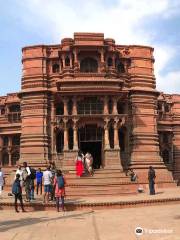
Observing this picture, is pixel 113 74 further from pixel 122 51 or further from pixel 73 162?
pixel 73 162

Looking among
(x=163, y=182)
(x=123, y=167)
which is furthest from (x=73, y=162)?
(x=163, y=182)

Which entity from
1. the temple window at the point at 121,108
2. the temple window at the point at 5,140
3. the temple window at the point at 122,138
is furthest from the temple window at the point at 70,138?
the temple window at the point at 5,140

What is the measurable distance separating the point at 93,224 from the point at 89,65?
2158cm

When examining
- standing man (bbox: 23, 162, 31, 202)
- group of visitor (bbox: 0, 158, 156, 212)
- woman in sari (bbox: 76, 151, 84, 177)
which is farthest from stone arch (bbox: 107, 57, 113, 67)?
standing man (bbox: 23, 162, 31, 202)

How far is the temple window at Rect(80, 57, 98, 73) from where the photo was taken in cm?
3591

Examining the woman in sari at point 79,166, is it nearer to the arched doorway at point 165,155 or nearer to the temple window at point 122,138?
the temple window at point 122,138

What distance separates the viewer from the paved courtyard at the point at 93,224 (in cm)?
1315

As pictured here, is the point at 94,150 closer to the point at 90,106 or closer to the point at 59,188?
the point at 90,106

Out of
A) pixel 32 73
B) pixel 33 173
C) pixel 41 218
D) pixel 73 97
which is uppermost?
pixel 32 73

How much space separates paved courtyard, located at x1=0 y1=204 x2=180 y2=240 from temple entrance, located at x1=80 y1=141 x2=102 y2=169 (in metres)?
15.0

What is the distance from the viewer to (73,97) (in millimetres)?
33281

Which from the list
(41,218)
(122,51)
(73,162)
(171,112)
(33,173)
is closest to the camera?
(41,218)

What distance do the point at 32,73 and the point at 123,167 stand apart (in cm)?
1015

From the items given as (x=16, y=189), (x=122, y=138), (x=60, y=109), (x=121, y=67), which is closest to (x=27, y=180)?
(x=16, y=189)
